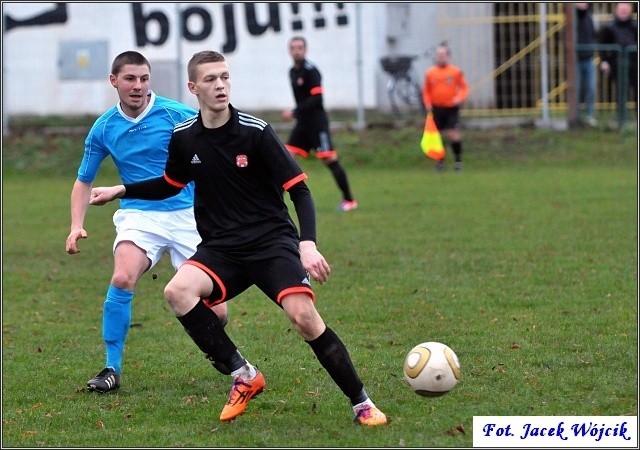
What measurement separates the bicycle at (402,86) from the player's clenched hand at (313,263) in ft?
53.8

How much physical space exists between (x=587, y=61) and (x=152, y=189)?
1672 centimetres

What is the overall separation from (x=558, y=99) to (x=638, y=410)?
17.4 meters

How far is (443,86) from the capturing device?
1938 cm

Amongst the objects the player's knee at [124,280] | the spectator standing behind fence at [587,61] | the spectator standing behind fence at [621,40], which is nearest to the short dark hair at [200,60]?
the player's knee at [124,280]

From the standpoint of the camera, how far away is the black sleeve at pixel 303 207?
213 inches

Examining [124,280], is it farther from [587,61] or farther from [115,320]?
[587,61]

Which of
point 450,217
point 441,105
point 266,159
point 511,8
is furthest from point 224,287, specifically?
point 511,8

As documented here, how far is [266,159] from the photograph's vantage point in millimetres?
A: 5559

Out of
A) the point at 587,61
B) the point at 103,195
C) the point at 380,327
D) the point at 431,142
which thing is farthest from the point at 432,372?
the point at 587,61

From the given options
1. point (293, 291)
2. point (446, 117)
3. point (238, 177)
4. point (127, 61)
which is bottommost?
point (446, 117)

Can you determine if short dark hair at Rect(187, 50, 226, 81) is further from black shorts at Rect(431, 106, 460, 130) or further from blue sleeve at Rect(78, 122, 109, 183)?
black shorts at Rect(431, 106, 460, 130)

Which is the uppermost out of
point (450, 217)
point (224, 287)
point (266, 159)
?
point (266, 159)

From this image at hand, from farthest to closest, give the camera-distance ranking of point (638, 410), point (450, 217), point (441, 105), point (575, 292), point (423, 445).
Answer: point (441, 105) → point (450, 217) → point (575, 292) → point (638, 410) → point (423, 445)

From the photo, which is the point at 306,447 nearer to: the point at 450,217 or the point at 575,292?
the point at 575,292
